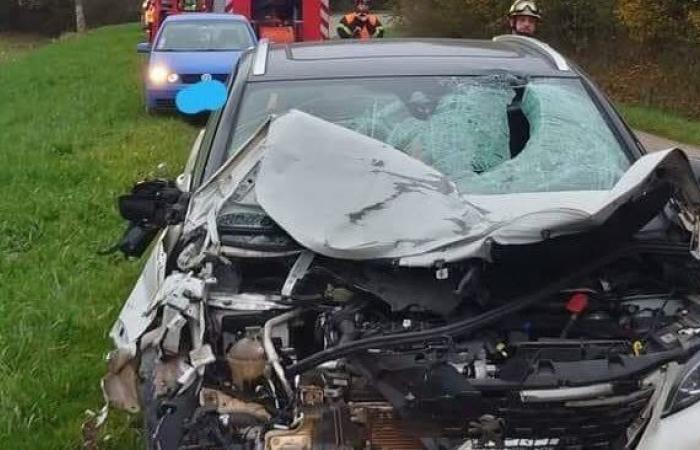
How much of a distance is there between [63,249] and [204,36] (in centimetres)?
910

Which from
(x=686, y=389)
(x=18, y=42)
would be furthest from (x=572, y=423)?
Result: (x=18, y=42)

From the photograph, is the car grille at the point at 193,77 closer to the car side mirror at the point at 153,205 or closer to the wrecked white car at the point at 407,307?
the car side mirror at the point at 153,205

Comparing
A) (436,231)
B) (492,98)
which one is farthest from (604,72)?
(436,231)

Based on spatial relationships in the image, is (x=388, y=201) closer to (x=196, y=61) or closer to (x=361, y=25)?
(x=196, y=61)

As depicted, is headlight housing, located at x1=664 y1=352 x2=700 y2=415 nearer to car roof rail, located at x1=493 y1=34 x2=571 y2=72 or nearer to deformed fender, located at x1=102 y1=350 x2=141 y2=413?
deformed fender, located at x1=102 y1=350 x2=141 y2=413

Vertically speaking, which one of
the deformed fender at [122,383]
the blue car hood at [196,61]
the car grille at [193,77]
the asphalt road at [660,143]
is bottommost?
the asphalt road at [660,143]

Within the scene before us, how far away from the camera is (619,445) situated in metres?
3.17

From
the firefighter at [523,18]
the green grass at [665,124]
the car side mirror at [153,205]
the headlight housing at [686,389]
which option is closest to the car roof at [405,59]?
the car side mirror at [153,205]

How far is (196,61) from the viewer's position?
1558 cm

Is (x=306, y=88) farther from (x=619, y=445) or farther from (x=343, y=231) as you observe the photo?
(x=619, y=445)

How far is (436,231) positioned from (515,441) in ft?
2.30

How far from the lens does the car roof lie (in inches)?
189

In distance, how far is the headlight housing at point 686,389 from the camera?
310 cm

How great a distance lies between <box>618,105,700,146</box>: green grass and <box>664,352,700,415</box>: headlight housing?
1244 cm
